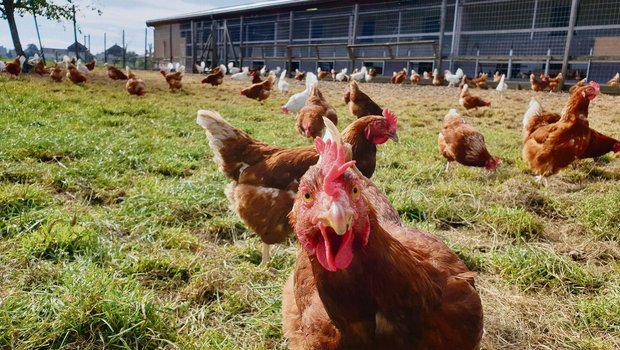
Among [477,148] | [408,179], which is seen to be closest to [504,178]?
[477,148]

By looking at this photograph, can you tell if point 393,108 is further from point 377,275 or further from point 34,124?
point 377,275

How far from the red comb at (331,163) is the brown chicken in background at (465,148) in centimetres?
401

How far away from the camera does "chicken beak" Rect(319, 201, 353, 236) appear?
1.03 meters

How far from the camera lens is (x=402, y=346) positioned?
1320mm

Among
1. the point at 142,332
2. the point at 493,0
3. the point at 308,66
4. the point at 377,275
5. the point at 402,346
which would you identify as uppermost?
→ the point at 493,0

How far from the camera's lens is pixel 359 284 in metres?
1.25

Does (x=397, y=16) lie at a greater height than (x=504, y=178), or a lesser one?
greater

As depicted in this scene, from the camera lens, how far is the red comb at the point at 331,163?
43.6 inches

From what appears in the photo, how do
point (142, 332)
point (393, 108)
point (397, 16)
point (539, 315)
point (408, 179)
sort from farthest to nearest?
point (397, 16)
point (393, 108)
point (408, 179)
point (539, 315)
point (142, 332)

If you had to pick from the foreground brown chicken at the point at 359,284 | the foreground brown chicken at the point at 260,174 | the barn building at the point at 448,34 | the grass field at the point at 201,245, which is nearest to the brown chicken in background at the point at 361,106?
the grass field at the point at 201,245

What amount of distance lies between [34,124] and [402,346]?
261 inches

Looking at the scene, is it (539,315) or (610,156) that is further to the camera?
(610,156)

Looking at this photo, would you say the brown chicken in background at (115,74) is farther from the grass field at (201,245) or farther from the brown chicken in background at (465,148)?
the brown chicken in background at (465,148)

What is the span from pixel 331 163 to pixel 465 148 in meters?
4.20
